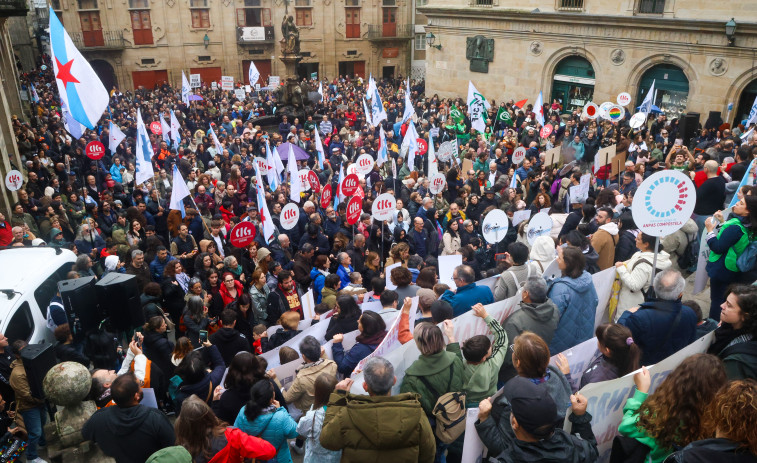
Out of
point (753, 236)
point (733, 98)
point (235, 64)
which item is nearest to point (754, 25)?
point (733, 98)

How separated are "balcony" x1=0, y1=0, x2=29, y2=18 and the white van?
10.1m

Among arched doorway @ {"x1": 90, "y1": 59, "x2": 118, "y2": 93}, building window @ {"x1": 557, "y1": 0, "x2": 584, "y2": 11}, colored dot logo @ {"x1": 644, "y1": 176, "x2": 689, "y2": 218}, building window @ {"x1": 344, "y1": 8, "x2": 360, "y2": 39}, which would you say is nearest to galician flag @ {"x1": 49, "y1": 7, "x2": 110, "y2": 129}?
colored dot logo @ {"x1": 644, "y1": 176, "x2": 689, "y2": 218}

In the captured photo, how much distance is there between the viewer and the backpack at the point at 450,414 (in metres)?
3.62

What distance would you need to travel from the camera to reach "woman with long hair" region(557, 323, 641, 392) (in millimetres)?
3670

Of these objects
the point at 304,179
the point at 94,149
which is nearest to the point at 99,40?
the point at 94,149

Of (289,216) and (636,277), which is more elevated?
(636,277)

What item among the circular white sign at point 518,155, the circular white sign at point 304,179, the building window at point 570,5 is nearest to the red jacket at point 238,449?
the circular white sign at point 304,179

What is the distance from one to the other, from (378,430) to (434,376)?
0.78m

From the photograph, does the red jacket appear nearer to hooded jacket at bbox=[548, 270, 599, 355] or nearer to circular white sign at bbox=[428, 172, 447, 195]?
hooded jacket at bbox=[548, 270, 599, 355]

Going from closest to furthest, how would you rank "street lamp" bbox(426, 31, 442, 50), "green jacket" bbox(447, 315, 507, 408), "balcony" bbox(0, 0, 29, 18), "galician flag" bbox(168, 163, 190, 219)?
"green jacket" bbox(447, 315, 507, 408) < "galician flag" bbox(168, 163, 190, 219) < "balcony" bbox(0, 0, 29, 18) < "street lamp" bbox(426, 31, 442, 50)

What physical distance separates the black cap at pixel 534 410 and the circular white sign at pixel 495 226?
4660 mm

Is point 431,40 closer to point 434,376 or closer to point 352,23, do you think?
point 352,23

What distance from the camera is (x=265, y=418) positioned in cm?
370

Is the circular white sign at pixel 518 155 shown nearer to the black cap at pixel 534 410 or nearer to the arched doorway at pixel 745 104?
the black cap at pixel 534 410
